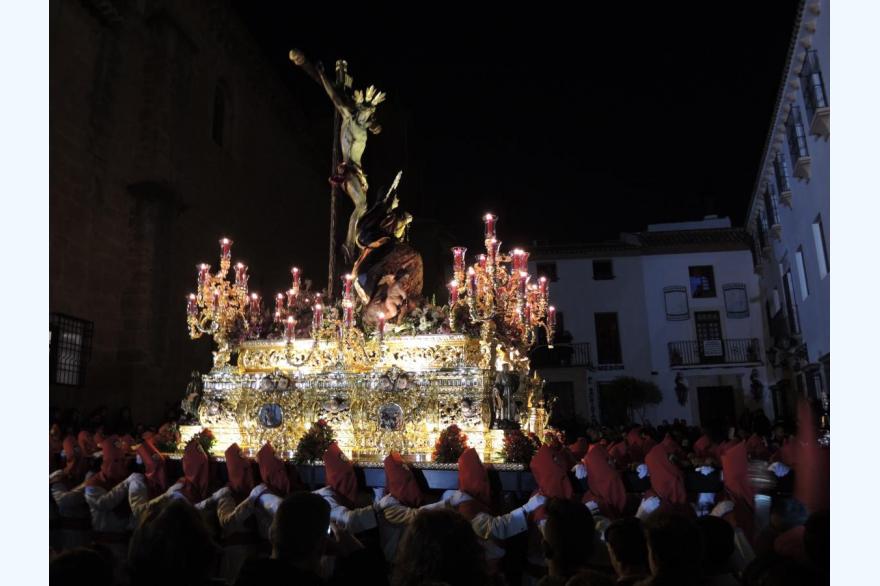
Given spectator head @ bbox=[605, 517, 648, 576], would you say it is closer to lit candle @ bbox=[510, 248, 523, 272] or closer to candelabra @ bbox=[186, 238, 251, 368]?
lit candle @ bbox=[510, 248, 523, 272]

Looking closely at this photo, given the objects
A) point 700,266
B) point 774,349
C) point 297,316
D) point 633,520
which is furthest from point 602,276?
point 633,520

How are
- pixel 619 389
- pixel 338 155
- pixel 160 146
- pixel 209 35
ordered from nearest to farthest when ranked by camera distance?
pixel 338 155, pixel 160 146, pixel 209 35, pixel 619 389

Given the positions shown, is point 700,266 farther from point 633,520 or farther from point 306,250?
point 633,520

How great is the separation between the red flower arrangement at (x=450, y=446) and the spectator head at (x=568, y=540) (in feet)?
15.4

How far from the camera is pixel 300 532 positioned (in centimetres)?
321

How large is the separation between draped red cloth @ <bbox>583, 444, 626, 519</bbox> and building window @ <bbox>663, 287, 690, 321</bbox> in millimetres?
25195

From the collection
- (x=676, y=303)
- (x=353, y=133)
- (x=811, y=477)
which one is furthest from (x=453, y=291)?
(x=676, y=303)

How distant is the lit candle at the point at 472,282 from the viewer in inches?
374

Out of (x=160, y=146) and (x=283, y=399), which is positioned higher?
(x=160, y=146)

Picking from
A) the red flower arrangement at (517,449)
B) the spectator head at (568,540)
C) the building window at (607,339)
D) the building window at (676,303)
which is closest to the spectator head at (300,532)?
the spectator head at (568,540)

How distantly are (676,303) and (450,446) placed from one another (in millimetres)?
23411

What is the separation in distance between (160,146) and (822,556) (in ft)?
52.8

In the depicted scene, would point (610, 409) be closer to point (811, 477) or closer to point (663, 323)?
point (663, 323)

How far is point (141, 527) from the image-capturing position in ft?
10.3
